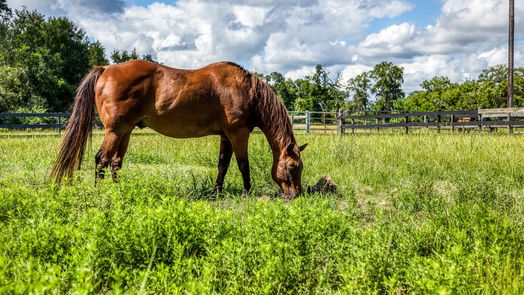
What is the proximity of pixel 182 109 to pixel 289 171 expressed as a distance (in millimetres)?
1696

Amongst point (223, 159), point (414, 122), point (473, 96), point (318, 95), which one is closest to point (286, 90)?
point (318, 95)

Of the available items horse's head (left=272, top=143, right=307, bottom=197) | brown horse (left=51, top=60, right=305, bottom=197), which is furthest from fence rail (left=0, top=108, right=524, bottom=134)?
horse's head (left=272, top=143, right=307, bottom=197)

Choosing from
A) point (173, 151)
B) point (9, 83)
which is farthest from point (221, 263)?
point (9, 83)

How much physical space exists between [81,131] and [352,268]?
3.99m

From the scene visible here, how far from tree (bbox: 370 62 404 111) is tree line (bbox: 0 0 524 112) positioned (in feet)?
5.80

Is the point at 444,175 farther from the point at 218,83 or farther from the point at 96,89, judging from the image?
the point at 96,89

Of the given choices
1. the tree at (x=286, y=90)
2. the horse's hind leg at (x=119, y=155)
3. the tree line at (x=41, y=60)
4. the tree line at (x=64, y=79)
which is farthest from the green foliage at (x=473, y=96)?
the horse's hind leg at (x=119, y=155)

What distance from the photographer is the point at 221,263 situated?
2.56m

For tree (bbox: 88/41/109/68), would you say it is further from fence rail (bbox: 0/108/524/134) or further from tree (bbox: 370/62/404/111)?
tree (bbox: 370/62/404/111)

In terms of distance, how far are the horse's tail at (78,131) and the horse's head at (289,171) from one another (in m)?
2.53

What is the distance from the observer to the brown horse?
501 cm

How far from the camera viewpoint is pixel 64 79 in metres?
34.0

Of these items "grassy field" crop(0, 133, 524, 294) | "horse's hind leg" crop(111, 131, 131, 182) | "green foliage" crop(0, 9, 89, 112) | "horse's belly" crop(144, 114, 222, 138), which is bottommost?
"grassy field" crop(0, 133, 524, 294)

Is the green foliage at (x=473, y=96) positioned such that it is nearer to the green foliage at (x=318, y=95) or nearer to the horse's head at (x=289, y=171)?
the green foliage at (x=318, y=95)
